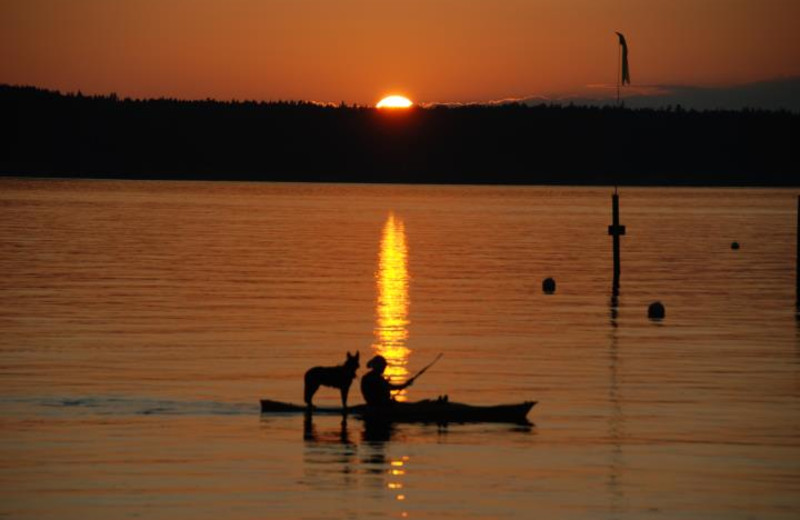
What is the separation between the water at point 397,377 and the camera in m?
22.6

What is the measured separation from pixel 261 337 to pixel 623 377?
1099 cm

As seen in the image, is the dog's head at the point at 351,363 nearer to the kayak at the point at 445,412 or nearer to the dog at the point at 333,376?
the dog at the point at 333,376

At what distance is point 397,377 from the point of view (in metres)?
35.1

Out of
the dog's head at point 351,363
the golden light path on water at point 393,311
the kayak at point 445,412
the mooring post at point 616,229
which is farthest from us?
the mooring post at point 616,229

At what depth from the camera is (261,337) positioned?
42.4 meters

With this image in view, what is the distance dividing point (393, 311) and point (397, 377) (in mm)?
15717

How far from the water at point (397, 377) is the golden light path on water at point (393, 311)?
0.75 ft

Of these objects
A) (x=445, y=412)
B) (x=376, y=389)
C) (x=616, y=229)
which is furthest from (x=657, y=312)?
(x=376, y=389)

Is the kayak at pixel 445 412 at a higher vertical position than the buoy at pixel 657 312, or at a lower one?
lower

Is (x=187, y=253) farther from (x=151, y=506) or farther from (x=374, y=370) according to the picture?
(x=151, y=506)

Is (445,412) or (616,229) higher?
(616,229)

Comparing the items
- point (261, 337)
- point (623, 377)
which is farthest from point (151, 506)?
point (261, 337)

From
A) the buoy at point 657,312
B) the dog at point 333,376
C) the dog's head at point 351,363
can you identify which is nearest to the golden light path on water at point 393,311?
the dog at point 333,376

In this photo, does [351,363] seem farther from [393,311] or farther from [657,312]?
[657,312]
